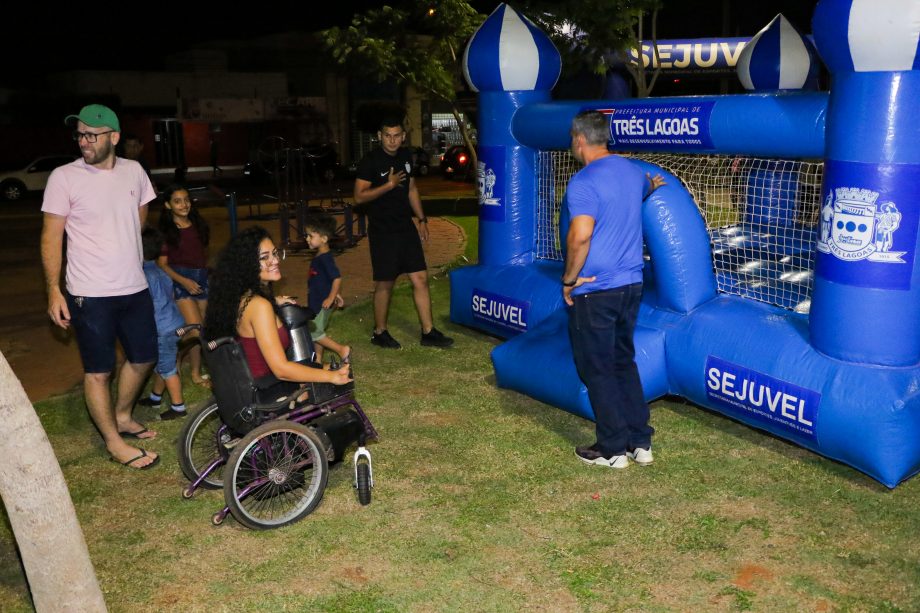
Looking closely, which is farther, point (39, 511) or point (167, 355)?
point (167, 355)

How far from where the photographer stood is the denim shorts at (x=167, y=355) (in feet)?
17.7

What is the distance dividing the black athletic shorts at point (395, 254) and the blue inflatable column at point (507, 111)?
71 centimetres

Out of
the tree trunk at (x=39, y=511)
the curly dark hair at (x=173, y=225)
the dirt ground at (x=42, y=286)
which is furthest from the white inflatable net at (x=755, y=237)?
the tree trunk at (x=39, y=511)

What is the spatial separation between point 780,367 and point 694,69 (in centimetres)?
1358

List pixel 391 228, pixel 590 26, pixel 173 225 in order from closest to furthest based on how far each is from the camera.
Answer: pixel 173 225 → pixel 391 228 → pixel 590 26

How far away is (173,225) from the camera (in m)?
5.61

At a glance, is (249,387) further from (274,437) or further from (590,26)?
(590,26)

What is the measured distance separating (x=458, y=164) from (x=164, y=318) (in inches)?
818

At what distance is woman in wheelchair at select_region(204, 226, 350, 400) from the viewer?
13.2 feet

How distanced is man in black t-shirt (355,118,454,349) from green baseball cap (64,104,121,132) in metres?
2.44

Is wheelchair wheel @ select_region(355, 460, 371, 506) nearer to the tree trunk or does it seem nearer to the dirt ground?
the tree trunk

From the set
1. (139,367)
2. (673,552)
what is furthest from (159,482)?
(673,552)

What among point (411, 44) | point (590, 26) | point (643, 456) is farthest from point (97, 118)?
point (411, 44)

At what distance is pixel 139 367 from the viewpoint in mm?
4875
